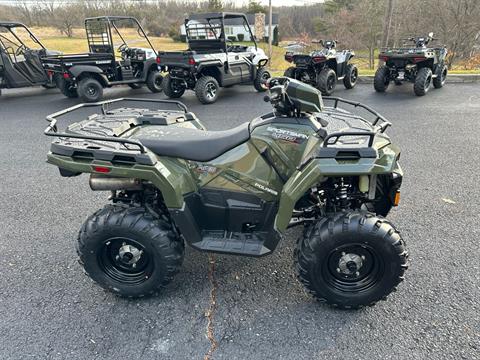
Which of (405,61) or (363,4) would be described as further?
(363,4)

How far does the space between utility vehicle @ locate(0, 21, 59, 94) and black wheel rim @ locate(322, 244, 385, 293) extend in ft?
30.5

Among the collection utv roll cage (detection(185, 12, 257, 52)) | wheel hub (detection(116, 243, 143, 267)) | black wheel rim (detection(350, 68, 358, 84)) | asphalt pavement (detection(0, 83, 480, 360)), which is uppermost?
utv roll cage (detection(185, 12, 257, 52))

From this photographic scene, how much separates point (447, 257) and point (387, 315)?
0.91 m

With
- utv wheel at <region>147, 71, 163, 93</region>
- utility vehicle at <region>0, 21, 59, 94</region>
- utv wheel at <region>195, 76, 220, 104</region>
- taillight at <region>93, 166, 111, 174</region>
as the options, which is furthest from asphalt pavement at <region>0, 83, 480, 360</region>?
utility vehicle at <region>0, 21, 59, 94</region>

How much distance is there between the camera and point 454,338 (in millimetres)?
2139

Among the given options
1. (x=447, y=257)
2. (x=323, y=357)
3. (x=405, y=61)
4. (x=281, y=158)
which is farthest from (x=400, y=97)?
(x=323, y=357)

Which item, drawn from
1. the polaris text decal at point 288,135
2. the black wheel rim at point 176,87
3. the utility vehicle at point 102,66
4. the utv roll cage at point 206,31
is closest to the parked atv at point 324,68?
the utv roll cage at point 206,31

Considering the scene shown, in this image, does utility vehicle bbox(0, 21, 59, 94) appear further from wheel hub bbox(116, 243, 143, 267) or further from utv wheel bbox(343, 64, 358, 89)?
wheel hub bbox(116, 243, 143, 267)

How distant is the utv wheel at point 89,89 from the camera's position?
29.3ft

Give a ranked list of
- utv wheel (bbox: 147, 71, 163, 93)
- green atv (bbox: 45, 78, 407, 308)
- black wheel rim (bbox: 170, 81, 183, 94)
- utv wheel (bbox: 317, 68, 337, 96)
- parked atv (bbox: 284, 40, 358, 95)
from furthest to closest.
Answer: utv wheel (bbox: 147, 71, 163, 93), black wheel rim (bbox: 170, 81, 183, 94), parked atv (bbox: 284, 40, 358, 95), utv wheel (bbox: 317, 68, 337, 96), green atv (bbox: 45, 78, 407, 308)

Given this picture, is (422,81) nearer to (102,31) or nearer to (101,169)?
(102,31)

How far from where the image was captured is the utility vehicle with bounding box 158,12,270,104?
8562 millimetres

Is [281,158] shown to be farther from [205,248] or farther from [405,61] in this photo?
[405,61]

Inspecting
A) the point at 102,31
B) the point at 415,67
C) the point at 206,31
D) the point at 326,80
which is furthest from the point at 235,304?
the point at 102,31
